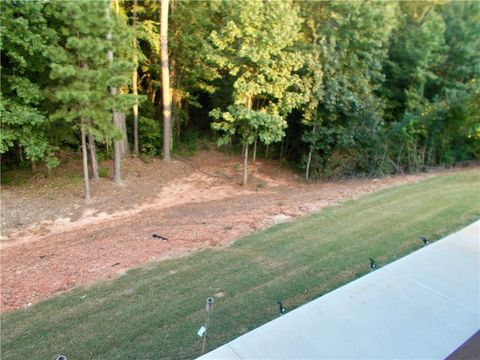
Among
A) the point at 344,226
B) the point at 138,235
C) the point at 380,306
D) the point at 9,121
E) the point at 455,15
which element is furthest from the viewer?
the point at 455,15

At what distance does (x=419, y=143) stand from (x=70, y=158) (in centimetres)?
1327

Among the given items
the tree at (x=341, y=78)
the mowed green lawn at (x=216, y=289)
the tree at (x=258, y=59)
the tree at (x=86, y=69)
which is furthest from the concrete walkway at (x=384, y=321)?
the tree at (x=341, y=78)

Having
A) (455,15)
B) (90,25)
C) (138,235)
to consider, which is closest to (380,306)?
(138,235)

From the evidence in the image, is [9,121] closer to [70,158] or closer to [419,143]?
[70,158]

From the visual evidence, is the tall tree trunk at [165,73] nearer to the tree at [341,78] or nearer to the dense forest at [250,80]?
the dense forest at [250,80]

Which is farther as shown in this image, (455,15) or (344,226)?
(455,15)

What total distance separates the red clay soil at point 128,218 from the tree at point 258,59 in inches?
92.8

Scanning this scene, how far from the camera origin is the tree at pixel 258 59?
940cm

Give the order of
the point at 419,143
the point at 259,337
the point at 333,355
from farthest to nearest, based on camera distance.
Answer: the point at 419,143, the point at 259,337, the point at 333,355

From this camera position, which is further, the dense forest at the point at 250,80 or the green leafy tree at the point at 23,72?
the dense forest at the point at 250,80

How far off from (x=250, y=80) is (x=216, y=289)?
7497 mm

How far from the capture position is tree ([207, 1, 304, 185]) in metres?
9.40

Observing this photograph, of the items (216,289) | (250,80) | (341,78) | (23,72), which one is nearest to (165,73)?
(250,80)

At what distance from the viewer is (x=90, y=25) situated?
7.36 metres
